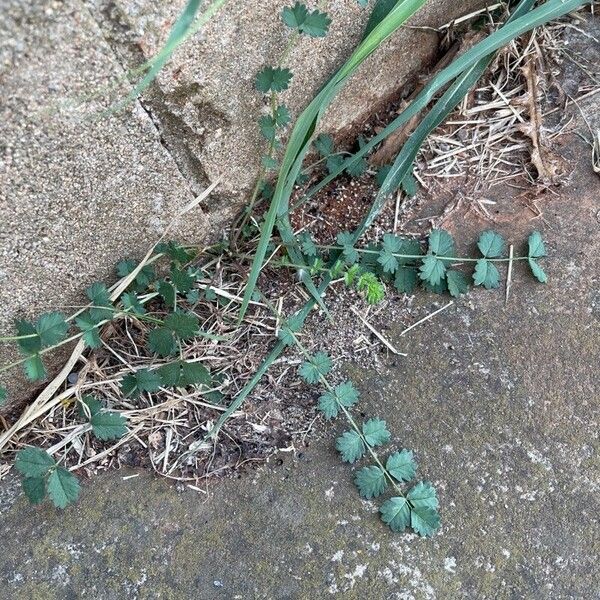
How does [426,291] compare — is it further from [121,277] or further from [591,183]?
[121,277]

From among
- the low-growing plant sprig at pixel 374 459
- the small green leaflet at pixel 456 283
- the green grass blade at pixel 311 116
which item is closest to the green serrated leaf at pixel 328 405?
the low-growing plant sprig at pixel 374 459

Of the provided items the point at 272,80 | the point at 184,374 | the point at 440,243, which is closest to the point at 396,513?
the point at 184,374

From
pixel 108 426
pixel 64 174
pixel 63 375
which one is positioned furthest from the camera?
pixel 63 375

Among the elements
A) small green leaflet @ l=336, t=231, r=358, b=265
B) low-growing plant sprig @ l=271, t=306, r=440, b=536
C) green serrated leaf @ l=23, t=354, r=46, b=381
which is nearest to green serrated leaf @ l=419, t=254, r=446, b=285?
small green leaflet @ l=336, t=231, r=358, b=265

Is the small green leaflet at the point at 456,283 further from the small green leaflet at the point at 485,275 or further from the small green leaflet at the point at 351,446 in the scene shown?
the small green leaflet at the point at 351,446

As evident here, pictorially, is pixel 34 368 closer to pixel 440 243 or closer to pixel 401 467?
pixel 401 467

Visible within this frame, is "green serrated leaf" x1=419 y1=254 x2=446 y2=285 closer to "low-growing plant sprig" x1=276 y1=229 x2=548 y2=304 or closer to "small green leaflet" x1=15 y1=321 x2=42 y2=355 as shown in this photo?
"low-growing plant sprig" x1=276 y1=229 x2=548 y2=304
